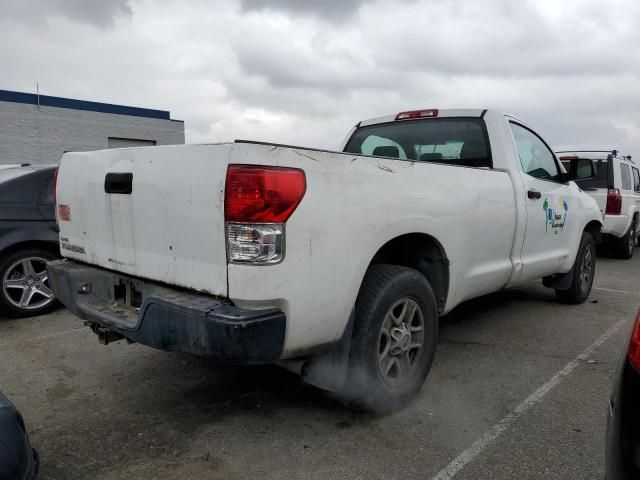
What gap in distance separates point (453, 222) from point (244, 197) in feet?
5.28

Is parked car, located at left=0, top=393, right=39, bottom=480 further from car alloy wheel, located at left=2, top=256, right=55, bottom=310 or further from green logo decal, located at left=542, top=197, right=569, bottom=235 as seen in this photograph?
green logo decal, located at left=542, top=197, right=569, bottom=235

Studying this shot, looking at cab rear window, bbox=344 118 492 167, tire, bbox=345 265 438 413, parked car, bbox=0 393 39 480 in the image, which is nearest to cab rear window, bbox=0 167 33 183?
cab rear window, bbox=344 118 492 167

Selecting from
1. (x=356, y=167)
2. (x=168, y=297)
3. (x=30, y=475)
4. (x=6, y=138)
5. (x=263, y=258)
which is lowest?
(x=30, y=475)

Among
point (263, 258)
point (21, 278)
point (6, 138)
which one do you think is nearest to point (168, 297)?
point (263, 258)

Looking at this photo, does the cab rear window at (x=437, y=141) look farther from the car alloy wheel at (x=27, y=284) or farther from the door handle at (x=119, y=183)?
the car alloy wheel at (x=27, y=284)

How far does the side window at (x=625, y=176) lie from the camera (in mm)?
9828

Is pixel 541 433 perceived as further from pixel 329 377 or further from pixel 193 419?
pixel 193 419

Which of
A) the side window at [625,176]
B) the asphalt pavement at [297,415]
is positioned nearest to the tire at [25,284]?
Answer: the asphalt pavement at [297,415]

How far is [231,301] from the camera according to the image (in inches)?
90.2

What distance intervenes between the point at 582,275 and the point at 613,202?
4590mm

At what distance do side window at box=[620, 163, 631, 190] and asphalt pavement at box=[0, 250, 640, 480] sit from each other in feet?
21.0

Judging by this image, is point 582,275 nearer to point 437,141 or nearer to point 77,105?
point 437,141

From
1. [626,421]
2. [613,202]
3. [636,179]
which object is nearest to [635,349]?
[626,421]

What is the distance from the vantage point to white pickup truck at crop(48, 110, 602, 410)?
7.32 ft
